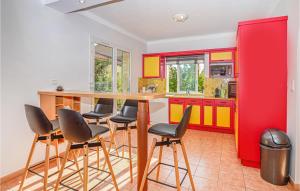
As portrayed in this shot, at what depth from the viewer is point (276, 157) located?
219cm

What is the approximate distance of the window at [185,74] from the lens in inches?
207

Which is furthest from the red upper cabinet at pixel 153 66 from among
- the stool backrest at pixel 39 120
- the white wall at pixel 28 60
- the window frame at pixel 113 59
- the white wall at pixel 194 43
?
the stool backrest at pixel 39 120

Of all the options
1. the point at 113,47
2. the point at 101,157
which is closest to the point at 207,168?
the point at 101,157

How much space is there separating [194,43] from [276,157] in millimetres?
3781

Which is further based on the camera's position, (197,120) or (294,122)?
(197,120)

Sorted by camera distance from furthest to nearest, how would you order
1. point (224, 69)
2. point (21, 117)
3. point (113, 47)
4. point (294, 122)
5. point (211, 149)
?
point (224, 69)
point (113, 47)
point (211, 149)
point (21, 117)
point (294, 122)

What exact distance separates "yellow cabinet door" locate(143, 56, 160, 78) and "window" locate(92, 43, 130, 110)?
0.79 meters

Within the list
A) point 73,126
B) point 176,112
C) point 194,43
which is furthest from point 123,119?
point 194,43

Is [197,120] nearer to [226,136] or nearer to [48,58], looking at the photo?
[226,136]

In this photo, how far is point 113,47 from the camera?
4.24 m

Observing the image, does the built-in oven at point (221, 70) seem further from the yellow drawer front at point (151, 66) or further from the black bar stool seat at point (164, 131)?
the black bar stool seat at point (164, 131)

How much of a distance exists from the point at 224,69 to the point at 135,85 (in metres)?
2.53

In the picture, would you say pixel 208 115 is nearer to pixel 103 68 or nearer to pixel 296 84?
pixel 296 84

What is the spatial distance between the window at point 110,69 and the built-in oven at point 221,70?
2.32 metres
